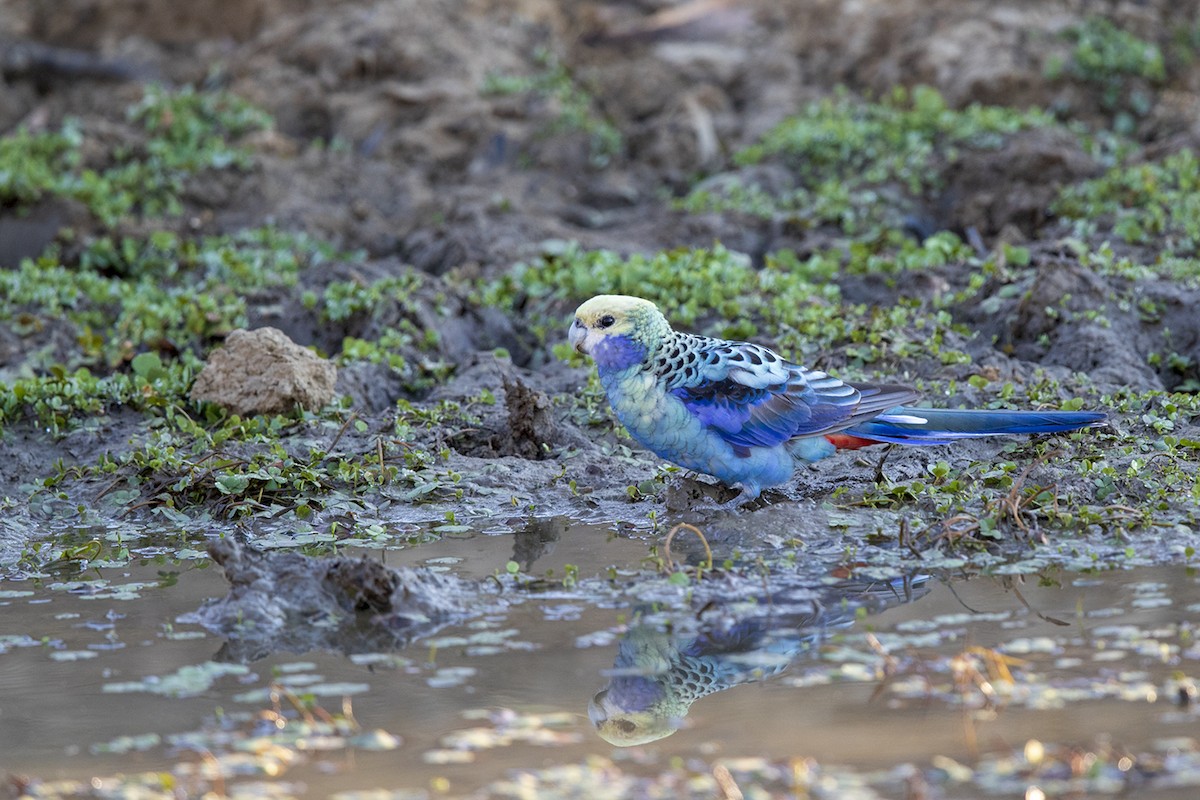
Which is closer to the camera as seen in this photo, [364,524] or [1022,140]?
[364,524]

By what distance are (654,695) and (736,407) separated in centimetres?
159

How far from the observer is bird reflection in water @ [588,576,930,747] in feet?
11.4

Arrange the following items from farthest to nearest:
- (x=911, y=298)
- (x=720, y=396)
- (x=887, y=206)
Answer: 1. (x=887, y=206)
2. (x=911, y=298)
3. (x=720, y=396)

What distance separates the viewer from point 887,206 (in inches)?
346

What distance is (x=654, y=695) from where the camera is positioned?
359 centimetres

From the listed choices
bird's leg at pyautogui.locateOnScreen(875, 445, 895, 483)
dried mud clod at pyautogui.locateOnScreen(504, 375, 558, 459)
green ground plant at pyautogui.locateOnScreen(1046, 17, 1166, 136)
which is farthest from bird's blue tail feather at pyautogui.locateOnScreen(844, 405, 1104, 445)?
green ground plant at pyautogui.locateOnScreen(1046, 17, 1166, 136)

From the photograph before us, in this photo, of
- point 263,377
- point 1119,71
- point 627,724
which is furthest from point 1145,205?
point 627,724

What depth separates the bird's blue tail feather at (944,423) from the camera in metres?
5.17

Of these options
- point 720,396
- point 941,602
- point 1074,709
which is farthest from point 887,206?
point 1074,709

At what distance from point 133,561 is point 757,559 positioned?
7.45 ft

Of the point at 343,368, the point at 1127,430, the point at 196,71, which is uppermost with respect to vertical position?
the point at 196,71

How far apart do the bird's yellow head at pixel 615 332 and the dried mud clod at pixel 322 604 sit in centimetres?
107

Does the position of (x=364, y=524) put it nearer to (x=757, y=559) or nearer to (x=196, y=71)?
(x=757, y=559)

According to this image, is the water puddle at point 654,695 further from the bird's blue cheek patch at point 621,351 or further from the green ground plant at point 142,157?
the green ground plant at point 142,157
